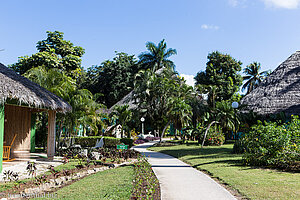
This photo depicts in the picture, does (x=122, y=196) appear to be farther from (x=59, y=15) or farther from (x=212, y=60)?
(x=212, y=60)

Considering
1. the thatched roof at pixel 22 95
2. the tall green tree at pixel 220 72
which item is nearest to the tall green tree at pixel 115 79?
the tall green tree at pixel 220 72

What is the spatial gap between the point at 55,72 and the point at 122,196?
13.5m

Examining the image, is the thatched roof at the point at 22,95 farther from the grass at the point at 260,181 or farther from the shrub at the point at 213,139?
the shrub at the point at 213,139

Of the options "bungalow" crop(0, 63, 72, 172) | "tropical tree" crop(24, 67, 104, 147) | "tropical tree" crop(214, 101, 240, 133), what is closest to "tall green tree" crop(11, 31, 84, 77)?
"tropical tree" crop(24, 67, 104, 147)

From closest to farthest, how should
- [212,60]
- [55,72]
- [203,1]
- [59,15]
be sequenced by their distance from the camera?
[203,1]
[59,15]
[55,72]
[212,60]

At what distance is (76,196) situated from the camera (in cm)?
583

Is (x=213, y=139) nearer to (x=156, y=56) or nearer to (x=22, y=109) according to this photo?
(x=22, y=109)

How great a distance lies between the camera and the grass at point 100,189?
18.9 feet

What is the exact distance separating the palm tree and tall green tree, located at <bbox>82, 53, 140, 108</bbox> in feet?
5.10

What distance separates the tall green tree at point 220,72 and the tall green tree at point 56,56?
17357 millimetres

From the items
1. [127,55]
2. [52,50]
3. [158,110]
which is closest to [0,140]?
[158,110]

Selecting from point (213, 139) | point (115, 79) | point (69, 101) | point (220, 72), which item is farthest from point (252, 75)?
point (69, 101)

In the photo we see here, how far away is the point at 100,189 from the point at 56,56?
28.0 meters

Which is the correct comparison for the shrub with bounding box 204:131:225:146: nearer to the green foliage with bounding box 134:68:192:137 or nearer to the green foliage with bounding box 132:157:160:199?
the green foliage with bounding box 134:68:192:137
